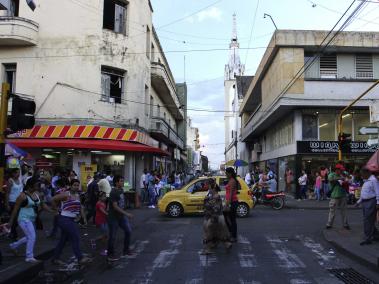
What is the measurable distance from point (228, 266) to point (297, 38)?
20.7 metres

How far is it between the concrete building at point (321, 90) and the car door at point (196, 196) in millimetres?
10950

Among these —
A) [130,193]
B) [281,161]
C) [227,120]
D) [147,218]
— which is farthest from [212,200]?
[227,120]

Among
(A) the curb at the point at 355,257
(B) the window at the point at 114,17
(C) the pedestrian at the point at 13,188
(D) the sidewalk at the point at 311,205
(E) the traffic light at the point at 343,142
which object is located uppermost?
(B) the window at the point at 114,17

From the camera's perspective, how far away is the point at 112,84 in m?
24.9

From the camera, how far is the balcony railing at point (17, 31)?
2241cm

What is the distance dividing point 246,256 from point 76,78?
1678 cm

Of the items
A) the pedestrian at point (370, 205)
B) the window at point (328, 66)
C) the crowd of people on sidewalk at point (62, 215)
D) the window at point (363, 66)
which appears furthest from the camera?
the window at point (363, 66)

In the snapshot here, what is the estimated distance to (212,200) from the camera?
33.8ft

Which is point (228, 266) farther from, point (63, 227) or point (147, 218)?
point (147, 218)

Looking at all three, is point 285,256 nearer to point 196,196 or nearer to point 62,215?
point 62,215

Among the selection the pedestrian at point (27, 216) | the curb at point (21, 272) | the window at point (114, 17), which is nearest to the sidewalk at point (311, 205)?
the window at point (114, 17)

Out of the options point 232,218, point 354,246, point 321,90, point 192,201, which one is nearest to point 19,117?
point 232,218

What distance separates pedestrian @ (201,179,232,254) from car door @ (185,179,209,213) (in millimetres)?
6902

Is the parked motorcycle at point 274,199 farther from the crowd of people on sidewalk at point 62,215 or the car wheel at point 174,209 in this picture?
the crowd of people on sidewalk at point 62,215
